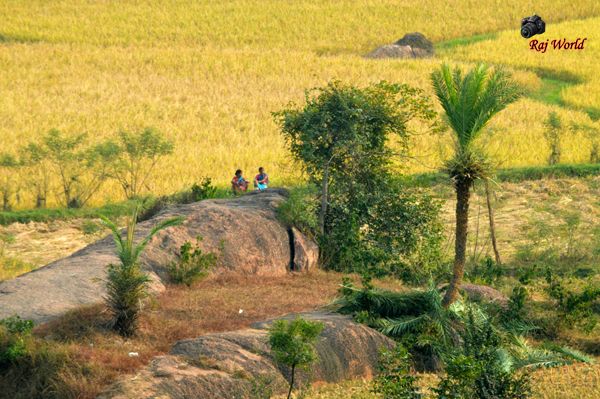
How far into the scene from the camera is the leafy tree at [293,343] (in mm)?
10961

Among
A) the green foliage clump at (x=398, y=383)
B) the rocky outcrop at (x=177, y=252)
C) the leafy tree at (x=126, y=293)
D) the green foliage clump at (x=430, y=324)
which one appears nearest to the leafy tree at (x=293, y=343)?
the green foliage clump at (x=398, y=383)

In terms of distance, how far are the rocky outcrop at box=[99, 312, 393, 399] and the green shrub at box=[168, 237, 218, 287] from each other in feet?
8.29

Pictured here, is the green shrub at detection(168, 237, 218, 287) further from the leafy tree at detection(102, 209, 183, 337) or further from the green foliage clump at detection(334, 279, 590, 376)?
the leafy tree at detection(102, 209, 183, 337)

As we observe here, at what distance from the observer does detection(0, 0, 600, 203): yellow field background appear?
105 ft

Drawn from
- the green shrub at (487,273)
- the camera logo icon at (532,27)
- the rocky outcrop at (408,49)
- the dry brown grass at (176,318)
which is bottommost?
the green shrub at (487,273)

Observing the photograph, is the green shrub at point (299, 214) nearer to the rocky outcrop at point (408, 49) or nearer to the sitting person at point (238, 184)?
the sitting person at point (238, 184)

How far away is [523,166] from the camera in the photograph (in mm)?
29531

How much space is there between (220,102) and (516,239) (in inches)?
759

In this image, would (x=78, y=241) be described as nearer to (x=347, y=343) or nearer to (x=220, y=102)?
(x=347, y=343)

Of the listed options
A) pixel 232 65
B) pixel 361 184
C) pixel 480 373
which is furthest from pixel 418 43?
pixel 480 373

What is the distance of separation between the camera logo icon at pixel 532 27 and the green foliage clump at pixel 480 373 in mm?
43474

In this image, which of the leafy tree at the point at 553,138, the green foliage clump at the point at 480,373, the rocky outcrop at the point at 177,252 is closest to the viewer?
the green foliage clump at the point at 480,373

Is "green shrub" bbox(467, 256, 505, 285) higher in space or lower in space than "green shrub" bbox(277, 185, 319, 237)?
lower

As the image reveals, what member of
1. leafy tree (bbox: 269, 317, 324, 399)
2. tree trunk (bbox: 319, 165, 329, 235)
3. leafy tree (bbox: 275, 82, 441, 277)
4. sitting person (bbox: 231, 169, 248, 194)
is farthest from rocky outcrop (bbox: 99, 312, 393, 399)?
sitting person (bbox: 231, 169, 248, 194)
